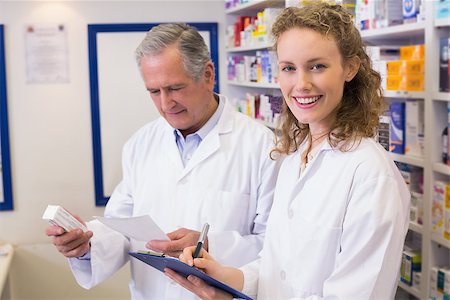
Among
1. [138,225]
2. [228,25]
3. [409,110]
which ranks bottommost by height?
[138,225]

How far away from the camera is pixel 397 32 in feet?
6.50

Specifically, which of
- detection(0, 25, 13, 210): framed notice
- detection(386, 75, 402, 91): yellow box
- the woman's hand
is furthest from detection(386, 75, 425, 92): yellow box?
detection(0, 25, 13, 210): framed notice

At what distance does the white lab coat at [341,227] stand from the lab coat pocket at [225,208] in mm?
415

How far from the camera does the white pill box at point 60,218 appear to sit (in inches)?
63.8

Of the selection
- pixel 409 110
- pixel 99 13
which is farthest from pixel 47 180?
pixel 409 110

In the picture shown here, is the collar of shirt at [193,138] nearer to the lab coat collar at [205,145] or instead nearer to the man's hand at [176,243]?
the lab coat collar at [205,145]

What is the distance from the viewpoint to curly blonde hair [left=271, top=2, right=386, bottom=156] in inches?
49.8

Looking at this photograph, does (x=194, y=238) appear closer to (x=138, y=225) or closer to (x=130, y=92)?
(x=138, y=225)

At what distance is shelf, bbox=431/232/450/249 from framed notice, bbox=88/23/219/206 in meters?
2.62

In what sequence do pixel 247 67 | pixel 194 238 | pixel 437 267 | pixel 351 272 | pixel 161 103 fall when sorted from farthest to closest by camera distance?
pixel 247 67
pixel 437 267
pixel 161 103
pixel 194 238
pixel 351 272

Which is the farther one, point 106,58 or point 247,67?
point 106,58

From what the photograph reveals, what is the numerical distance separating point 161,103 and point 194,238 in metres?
0.45

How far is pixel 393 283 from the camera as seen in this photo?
1.21 meters

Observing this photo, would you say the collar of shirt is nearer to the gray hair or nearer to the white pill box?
the gray hair
